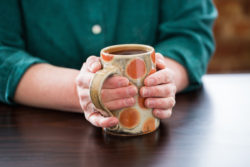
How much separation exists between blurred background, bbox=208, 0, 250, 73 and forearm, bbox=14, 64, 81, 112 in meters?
1.78

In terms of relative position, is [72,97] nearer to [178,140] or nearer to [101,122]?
[101,122]

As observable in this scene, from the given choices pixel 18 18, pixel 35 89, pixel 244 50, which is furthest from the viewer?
pixel 244 50

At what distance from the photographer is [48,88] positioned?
0.77 m

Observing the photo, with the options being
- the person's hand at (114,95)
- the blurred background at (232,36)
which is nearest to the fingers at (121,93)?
the person's hand at (114,95)

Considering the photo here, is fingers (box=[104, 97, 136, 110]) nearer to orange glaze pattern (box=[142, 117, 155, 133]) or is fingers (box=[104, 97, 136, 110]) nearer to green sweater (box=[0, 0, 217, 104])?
orange glaze pattern (box=[142, 117, 155, 133])

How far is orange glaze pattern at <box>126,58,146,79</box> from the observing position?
1.91 feet

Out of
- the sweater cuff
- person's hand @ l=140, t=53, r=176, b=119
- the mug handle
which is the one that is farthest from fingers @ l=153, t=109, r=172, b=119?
the sweater cuff

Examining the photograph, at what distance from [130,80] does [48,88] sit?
261mm

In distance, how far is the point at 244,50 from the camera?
2336mm

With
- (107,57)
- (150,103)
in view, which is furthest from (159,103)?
(107,57)

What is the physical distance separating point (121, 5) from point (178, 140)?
0.52m

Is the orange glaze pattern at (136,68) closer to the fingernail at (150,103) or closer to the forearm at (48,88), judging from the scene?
the fingernail at (150,103)

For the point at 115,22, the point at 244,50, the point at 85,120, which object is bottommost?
the point at 244,50

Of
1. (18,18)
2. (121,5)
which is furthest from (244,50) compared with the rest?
(18,18)
